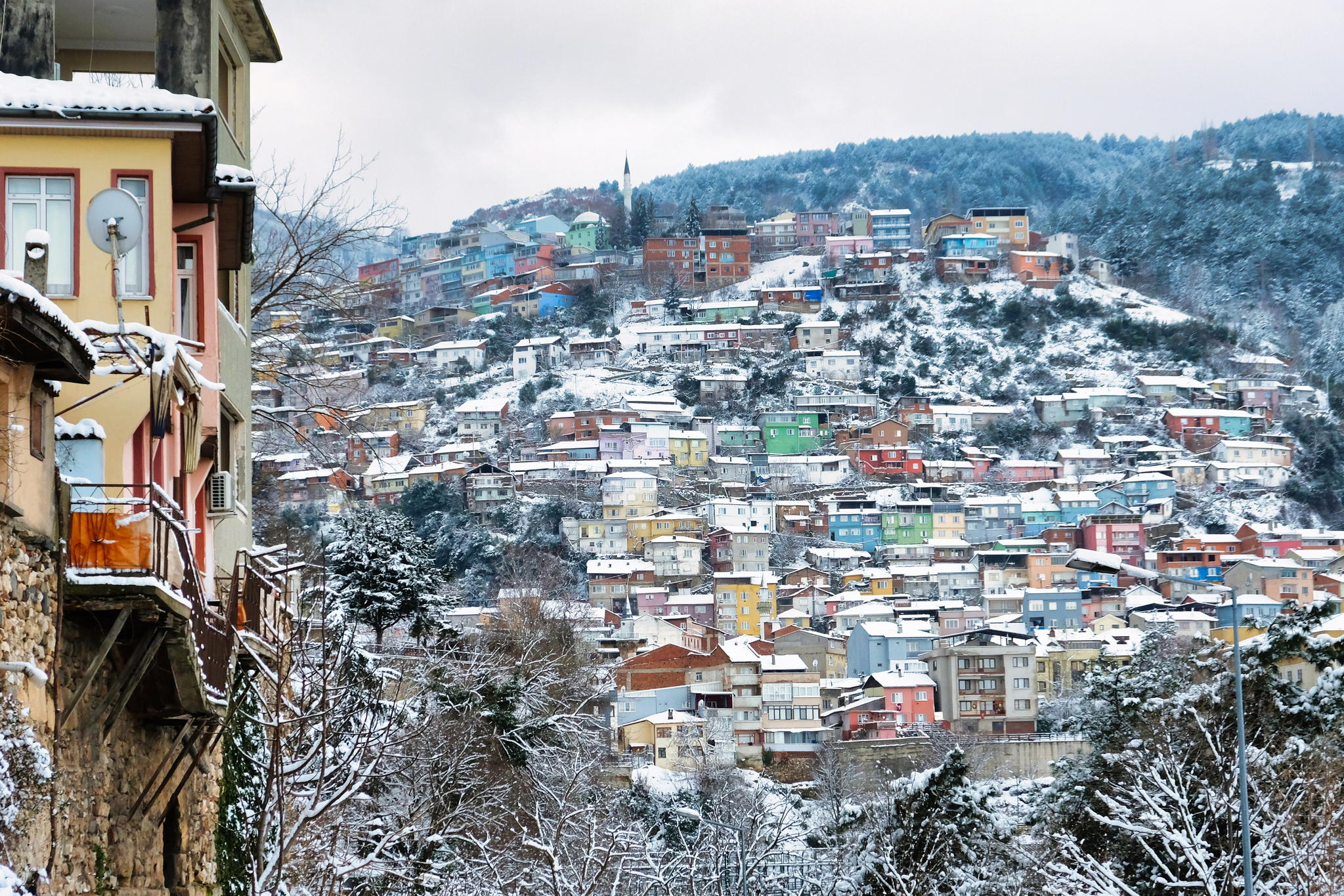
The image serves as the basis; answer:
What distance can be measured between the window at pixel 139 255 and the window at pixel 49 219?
39cm

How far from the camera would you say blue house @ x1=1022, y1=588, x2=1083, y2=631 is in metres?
128

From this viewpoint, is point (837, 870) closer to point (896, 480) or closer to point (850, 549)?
point (850, 549)

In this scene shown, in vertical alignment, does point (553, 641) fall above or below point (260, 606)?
below

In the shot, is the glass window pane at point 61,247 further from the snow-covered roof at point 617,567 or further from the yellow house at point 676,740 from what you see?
the snow-covered roof at point 617,567

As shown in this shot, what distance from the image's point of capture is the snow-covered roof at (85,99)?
39.2 feet

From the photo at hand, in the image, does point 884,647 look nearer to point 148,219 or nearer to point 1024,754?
point 1024,754

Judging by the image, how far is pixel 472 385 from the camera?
643 feet

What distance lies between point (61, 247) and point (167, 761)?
359 cm

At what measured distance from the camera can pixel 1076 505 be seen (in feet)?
527

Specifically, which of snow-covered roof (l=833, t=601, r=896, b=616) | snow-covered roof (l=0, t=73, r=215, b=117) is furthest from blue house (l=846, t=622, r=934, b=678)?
snow-covered roof (l=0, t=73, r=215, b=117)

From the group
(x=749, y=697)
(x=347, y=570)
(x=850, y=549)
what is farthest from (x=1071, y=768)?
(x=850, y=549)

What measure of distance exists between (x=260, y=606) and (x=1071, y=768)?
3487 centimetres

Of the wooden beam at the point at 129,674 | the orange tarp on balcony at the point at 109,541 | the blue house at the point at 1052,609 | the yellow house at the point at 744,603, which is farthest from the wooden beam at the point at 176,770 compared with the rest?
the blue house at the point at 1052,609

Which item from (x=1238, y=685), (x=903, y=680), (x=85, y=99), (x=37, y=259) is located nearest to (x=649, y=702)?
(x=903, y=680)
